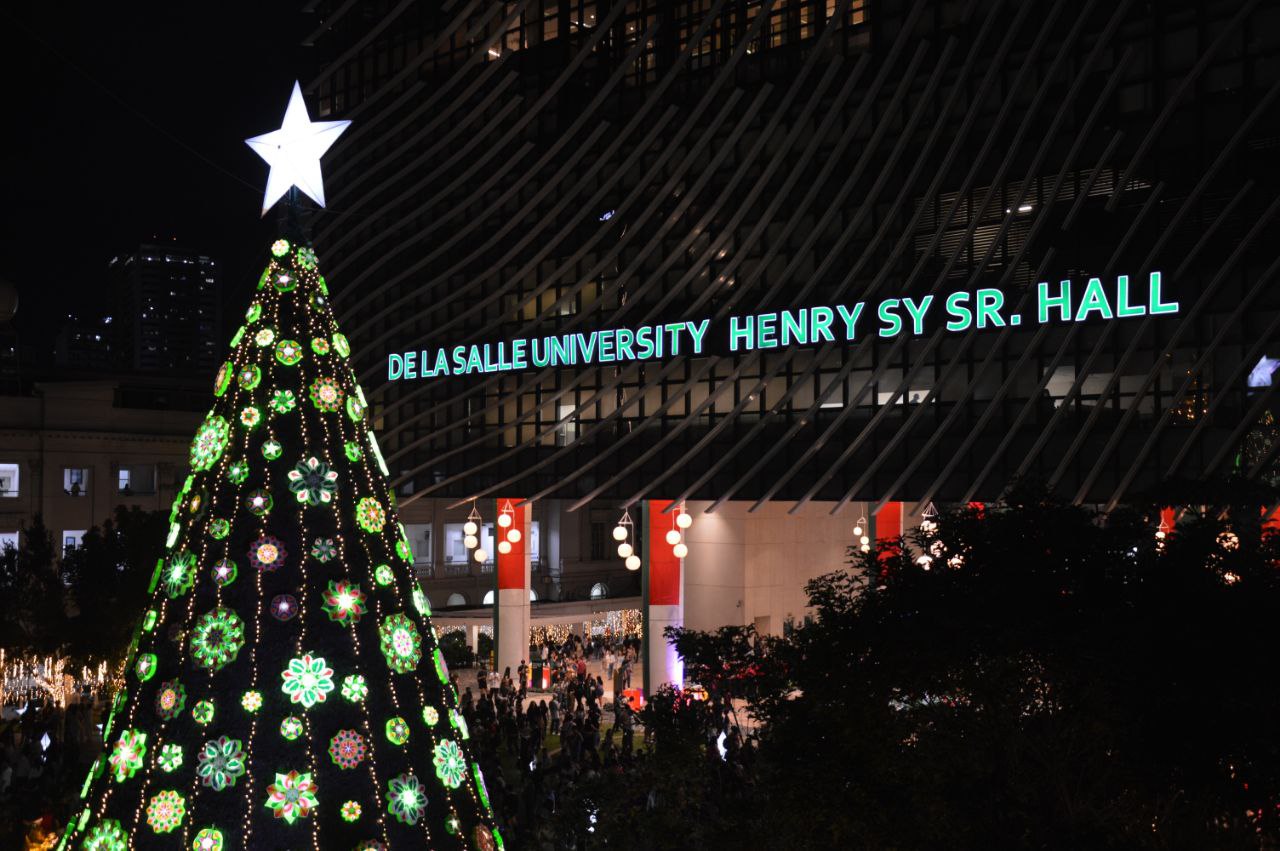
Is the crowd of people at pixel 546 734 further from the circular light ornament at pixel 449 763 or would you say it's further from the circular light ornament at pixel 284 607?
the circular light ornament at pixel 284 607

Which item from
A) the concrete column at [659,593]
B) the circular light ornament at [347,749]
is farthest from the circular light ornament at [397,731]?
the concrete column at [659,593]

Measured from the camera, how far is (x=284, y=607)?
28.5 ft

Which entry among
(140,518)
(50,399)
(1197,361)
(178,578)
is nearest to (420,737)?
(178,578)

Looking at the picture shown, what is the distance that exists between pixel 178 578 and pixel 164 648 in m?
0.53

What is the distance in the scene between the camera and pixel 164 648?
347 inches

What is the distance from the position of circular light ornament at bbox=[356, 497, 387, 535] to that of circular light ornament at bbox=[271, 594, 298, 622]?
803 mm

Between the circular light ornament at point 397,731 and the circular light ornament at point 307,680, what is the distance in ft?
Answer: 1.81

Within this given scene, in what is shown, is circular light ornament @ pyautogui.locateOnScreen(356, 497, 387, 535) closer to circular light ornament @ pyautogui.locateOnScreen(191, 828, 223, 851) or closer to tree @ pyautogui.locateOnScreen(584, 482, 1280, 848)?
circular light ornament @ pyautogui.locateOnScreen(191, 828, 223, 851)

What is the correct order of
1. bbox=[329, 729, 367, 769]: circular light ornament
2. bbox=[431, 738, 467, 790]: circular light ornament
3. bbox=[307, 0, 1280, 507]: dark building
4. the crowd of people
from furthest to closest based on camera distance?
bbox=[307, 0, 1280, 507]: dark building
the crowd of people
bbox=[431, 738, 467, 790]: circular light ornament
bbox=[329, 729, 367, 769]: circular light ornament

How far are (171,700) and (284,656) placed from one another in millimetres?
894

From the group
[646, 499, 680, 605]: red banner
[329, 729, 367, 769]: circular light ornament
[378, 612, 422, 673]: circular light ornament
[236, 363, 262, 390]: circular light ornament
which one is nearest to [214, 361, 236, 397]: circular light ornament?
[236, 363, 262, 390]: circular light ornament

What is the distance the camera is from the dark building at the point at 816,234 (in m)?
26.2

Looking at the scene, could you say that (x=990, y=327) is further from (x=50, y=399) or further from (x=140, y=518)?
(x=50, y=399)

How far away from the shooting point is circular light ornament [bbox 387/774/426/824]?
340 inches
